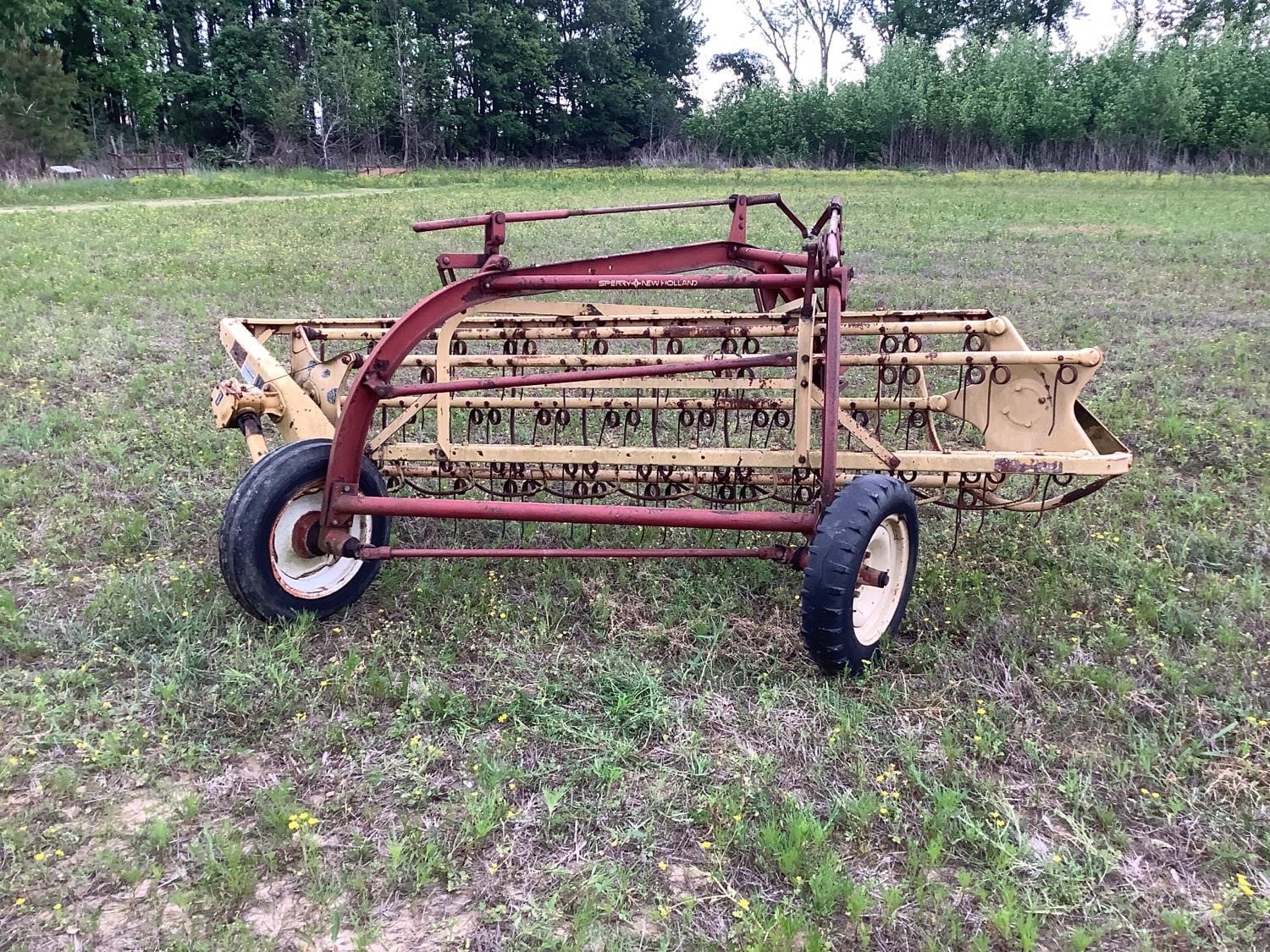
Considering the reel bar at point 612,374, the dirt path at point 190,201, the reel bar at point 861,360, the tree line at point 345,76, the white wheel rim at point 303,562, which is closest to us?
the reel bar at point 612,374

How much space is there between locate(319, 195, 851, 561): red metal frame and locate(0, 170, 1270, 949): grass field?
458 mm

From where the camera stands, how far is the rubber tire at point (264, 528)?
3.20 metres

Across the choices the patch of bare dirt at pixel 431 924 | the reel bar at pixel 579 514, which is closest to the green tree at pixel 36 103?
the reel bar at pixel 579 514

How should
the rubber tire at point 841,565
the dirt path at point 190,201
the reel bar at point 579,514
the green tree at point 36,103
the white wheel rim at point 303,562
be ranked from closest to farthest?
the rubber tire at point 841,565 → the reel bar at point 579,514 → the white wheel rim at point 303,562 → the dirt path at point 190,201 → the green tree at point 36,103

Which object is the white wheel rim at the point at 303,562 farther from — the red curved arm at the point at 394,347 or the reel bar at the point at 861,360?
the reel bar at the point at 861,360

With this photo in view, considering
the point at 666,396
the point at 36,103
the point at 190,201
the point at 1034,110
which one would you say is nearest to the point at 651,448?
the point at 666,396

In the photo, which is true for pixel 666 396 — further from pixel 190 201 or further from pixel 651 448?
pixel 190 201

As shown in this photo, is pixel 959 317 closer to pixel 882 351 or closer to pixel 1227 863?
pixel 882 351

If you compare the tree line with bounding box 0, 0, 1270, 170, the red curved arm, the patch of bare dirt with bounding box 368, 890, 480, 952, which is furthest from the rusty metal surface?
the tree line with bounding box 0, 0, 1270, 170

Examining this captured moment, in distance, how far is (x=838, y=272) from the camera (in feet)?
10.9

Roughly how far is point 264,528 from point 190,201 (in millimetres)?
21267

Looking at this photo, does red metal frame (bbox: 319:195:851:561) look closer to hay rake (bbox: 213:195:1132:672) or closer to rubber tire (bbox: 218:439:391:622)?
hay rake (bbox: 213:195:1132:672)

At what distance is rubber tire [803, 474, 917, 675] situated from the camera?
108 inches

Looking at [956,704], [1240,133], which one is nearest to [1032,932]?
[956,704]
